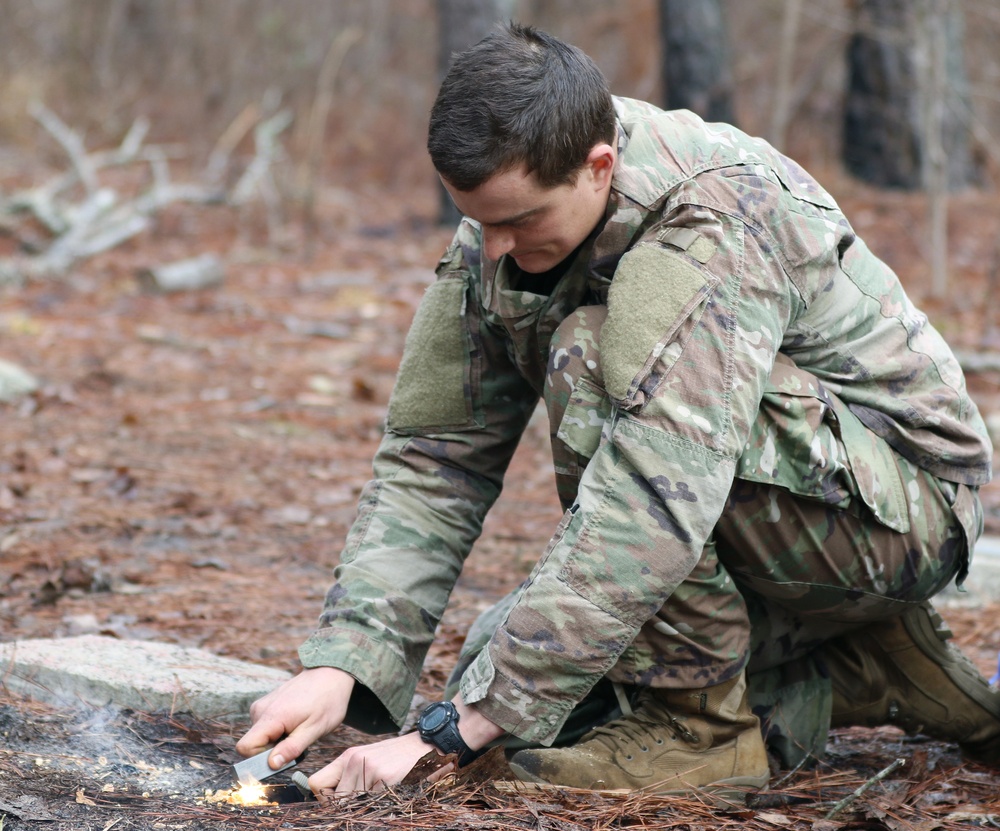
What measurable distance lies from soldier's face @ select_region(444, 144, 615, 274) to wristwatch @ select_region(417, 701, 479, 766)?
81 cm

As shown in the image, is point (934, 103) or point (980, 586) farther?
point (934, 103)

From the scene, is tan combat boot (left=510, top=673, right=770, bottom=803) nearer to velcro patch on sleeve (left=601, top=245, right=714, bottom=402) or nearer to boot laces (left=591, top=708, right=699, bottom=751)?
boot laces (left=591, top=708, right=699, bottom=751)

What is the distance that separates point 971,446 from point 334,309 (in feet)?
17.6

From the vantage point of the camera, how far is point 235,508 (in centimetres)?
393

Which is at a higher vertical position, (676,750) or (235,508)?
(676,750)

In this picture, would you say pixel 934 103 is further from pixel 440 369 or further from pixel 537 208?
pixel 537 208

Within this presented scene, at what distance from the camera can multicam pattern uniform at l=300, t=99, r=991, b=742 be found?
6.15 feet

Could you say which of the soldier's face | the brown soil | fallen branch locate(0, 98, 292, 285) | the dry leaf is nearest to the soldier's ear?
the soldier's face

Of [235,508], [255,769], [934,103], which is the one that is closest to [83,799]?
[255,769]

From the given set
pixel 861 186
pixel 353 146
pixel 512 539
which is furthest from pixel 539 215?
pixel 353 146

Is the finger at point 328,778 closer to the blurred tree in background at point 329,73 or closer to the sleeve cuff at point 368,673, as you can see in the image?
the sleeve cuff at point 368,673

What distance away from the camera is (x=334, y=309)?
7180 mm

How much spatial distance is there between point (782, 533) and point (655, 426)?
0.40 m

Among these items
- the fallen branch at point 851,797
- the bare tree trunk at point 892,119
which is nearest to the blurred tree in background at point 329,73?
the bare tree trunk at point 892,119
